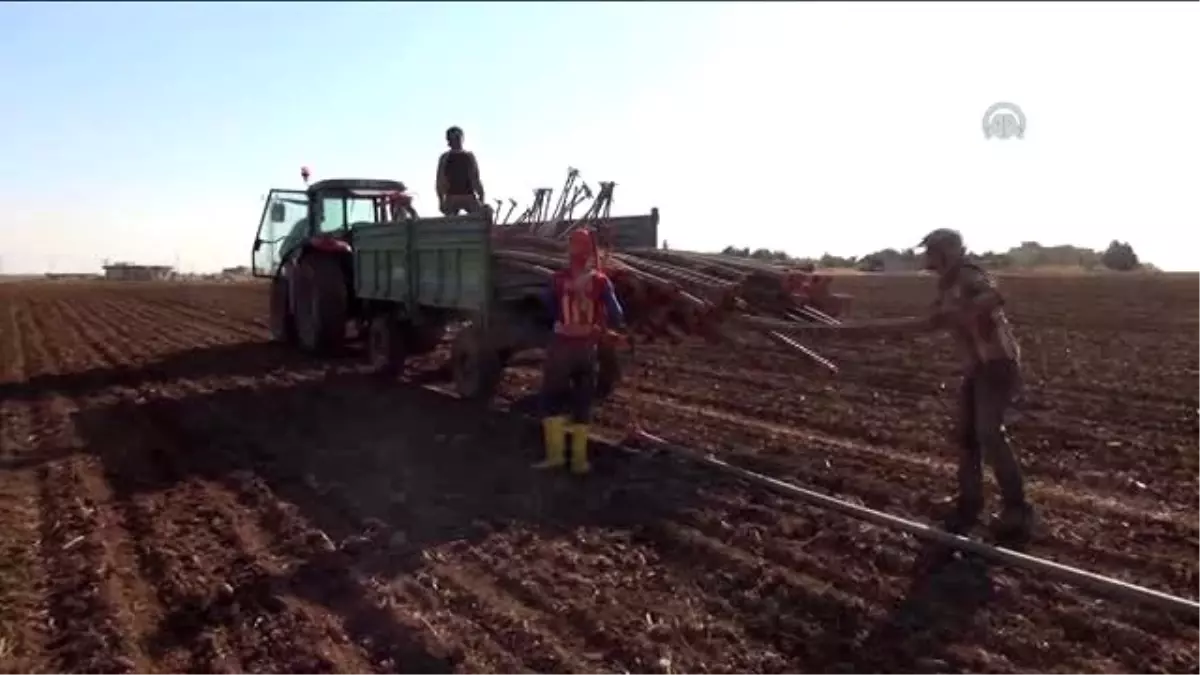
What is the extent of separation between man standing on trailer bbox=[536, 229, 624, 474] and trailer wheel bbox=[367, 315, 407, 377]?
15.6 feet

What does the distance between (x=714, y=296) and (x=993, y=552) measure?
11.7ft

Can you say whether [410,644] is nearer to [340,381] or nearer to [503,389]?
[503,389]

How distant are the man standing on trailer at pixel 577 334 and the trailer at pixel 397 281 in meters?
1.58

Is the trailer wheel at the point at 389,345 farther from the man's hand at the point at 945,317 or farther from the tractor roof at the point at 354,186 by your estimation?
the man's hand at the point at 945,317

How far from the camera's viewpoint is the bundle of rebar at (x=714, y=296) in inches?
350

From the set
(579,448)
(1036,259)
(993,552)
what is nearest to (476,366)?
(579,448)

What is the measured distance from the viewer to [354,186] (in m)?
14.8

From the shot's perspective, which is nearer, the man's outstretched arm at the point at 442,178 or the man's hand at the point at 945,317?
the man's hand at the point at 945,317

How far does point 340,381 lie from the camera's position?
42.2 feet

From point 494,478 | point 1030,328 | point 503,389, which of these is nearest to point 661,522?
point 494,478

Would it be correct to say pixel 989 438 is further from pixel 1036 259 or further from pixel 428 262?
pixel 1036 259

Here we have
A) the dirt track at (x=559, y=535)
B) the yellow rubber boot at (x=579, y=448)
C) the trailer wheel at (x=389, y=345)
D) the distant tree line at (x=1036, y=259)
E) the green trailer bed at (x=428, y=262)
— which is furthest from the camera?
the distant tree line at (x=1036, y=259)

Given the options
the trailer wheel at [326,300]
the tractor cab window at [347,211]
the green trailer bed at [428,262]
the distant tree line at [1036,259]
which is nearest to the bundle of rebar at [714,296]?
the green trailer bed at [428,262]

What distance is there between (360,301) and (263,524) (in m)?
7.82
